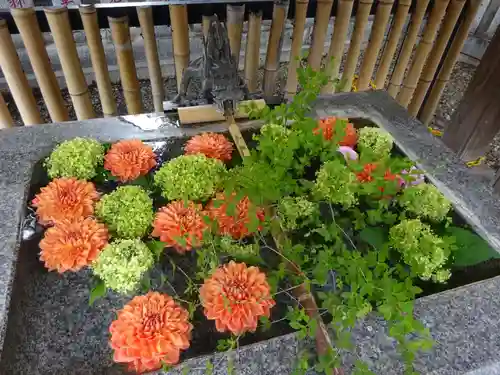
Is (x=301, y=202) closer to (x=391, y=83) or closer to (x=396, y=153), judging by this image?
(x=396, y=153)

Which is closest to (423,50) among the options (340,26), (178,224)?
(340,26)

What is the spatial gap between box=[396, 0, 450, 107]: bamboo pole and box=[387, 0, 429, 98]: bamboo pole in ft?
A: 0.18

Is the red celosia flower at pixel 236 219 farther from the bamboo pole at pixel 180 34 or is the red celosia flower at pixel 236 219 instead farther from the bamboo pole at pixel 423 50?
the bamboo pole at pixel 423 50

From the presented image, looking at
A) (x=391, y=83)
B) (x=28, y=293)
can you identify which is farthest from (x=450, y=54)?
(x=28, y=293)

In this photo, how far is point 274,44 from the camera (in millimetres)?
2475

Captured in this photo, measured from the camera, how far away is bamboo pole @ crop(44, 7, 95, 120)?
1936 millimetres

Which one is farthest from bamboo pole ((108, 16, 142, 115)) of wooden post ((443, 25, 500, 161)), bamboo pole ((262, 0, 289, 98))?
wooden post ((443, 25, 500, 161))

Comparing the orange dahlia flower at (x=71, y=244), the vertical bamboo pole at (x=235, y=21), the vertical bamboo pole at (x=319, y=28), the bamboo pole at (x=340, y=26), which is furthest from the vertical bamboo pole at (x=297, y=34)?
the orange dahlia flower at (x=71, y=244)

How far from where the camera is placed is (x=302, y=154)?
4.65ft

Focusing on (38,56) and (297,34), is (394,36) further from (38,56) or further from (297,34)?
(38,56)

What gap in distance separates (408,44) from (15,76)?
8.28ft

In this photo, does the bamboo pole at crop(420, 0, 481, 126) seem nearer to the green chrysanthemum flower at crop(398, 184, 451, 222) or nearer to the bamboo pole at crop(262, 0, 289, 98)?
the bamboo pole at crop(262, 0, 289, 98)

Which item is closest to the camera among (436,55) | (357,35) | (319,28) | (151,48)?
(151,48)

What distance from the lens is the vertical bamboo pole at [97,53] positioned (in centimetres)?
201
